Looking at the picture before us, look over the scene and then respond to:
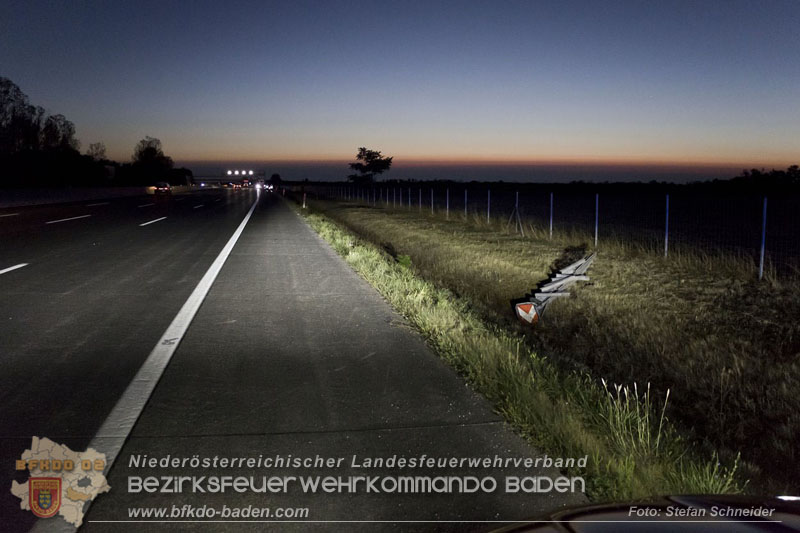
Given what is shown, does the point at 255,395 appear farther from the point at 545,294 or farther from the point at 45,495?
the point at 545,294

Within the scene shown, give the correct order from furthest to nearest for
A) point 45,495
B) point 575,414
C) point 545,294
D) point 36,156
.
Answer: point 36,156 < point 545,294 < point 575,414 < point 45,495

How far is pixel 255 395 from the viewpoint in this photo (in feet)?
16.9

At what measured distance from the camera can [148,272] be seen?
11742 mm

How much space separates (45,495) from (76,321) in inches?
180

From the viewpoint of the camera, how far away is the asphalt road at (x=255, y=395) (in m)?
3.48

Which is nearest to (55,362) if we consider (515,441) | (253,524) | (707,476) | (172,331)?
(172,331)

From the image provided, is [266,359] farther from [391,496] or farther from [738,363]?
[738,363]

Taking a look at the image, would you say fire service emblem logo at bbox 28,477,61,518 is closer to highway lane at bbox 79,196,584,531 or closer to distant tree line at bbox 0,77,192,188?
highway lane at bbox 79,196,584,531

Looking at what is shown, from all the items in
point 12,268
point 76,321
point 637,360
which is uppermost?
point 12,268

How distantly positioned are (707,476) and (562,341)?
15.9ft

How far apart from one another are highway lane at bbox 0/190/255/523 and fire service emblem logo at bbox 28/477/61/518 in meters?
0.09

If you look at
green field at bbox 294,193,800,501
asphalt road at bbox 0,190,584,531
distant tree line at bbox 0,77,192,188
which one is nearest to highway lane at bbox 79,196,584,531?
asphalt road at bbox 0,190,584,531

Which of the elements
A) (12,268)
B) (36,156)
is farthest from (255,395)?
(36,156)

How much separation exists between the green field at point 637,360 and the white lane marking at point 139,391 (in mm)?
2610
